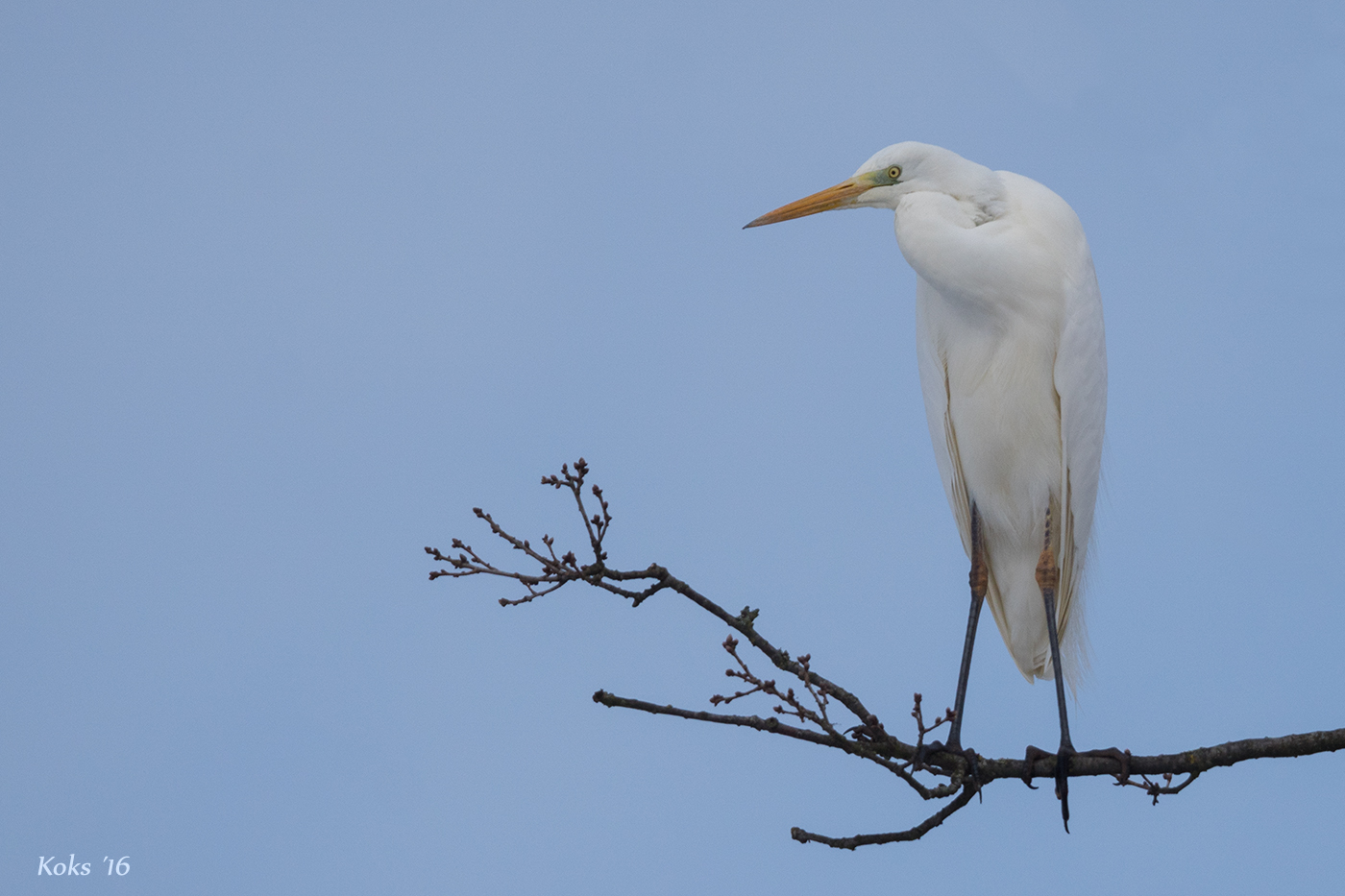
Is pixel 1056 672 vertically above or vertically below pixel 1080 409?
below

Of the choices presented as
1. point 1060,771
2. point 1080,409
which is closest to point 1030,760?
point 1060,771

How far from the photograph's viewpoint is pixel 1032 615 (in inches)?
138

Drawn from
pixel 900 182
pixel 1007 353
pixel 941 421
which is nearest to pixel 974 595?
pixel 941 421

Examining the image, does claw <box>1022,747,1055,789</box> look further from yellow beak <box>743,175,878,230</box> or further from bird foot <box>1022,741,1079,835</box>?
yellow beak <box>743,175,878,230</box>

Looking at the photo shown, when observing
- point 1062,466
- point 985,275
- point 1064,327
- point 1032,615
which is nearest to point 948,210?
point 985,275

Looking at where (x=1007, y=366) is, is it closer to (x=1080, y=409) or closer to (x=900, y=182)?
(x=1080, y=409)

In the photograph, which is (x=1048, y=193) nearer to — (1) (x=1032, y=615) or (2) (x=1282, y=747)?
(1) (x=1032, y=615)

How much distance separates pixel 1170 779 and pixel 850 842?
0.75 metres

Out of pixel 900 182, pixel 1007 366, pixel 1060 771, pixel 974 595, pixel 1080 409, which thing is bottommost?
pixel 1060 771

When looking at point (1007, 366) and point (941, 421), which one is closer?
point (1007, 366)

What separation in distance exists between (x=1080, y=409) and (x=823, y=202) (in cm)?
96

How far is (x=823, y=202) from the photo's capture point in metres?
3.28

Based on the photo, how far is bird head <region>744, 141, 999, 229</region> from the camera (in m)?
3.18

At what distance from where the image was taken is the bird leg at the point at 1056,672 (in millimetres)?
2756
